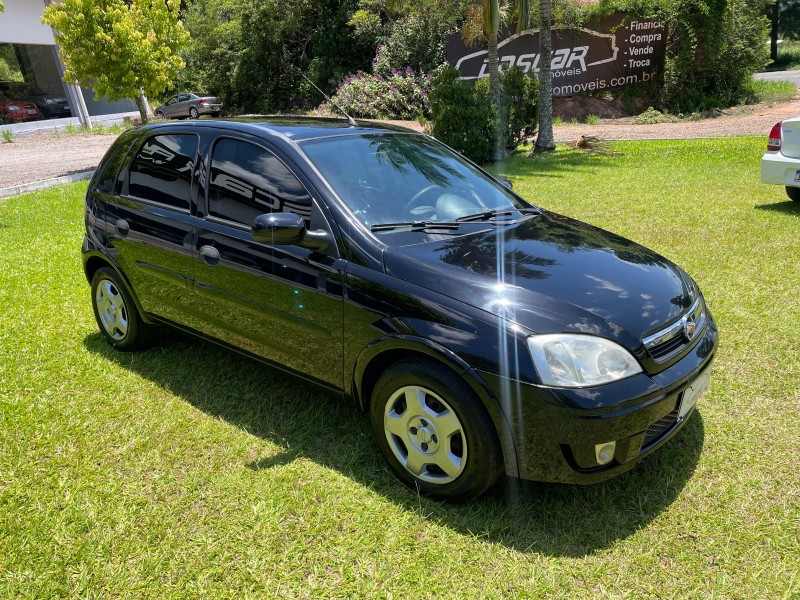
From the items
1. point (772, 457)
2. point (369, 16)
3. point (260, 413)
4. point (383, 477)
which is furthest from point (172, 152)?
point (369, 16)

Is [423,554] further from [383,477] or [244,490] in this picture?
[244,490]

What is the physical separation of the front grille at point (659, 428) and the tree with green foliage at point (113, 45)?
15.8m

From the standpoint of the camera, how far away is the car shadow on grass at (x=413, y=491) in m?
2.76

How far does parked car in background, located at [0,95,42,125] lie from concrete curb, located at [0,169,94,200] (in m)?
17.7

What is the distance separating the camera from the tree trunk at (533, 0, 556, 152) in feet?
49.7

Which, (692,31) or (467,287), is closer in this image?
(467,287)

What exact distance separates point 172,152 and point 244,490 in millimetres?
2196

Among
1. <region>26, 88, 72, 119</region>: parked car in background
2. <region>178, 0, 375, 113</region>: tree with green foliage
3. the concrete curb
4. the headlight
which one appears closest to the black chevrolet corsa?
the headlight

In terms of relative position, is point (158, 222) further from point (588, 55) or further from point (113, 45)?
point (588, 55)

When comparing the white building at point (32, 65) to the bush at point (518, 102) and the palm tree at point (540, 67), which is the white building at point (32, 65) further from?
the bush at point (518, 102)

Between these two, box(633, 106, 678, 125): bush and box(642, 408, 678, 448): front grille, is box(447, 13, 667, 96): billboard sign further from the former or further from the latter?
box(642, 408, 678, 448): front grille

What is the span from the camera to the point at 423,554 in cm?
263

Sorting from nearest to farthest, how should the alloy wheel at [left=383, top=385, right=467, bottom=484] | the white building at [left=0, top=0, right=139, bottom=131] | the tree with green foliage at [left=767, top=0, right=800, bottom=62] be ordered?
the alloy wheel at [left=383, top=385, right=467, bottom=484]
the white building at [left=0, top=0, right=139, bottom=131]
the tree with green foliage at [left=767, top=0, right=800, bottom=62]

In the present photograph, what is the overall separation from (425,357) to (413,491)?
0.70 meters
